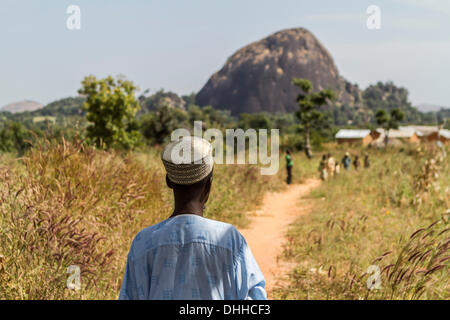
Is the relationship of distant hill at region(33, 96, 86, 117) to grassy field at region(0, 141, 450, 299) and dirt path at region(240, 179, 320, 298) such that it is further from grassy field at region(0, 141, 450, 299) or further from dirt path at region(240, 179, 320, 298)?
grassy field at region(0, 141, 450, 299)

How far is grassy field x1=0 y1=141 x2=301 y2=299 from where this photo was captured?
2.88 metres

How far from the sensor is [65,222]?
3.15m

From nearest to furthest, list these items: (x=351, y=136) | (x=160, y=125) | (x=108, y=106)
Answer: (x=108, y=106) → (x=160, y=125) → (x=351, y=136)

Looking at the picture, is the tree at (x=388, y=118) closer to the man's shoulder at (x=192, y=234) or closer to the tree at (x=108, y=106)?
the tree at (x=108, y=106)

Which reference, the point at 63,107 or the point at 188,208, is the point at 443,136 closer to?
the point at 188,208

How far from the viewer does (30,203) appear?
3.34m

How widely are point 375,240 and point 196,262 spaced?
14.9ft

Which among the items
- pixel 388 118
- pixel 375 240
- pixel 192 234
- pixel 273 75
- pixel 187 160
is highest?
pixel 273 75

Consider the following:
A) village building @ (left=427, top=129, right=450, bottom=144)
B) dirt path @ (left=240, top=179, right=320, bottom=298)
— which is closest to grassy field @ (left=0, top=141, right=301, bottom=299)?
dirt path @ (left=240, top=179, right=320, bottom=298)

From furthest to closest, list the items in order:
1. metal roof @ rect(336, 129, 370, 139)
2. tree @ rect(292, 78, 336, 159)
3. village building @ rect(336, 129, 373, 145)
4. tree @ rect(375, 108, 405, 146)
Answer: metal roof @ rect(336, 129, 370, 139) < village building @ rect(336, 129, 373, 145) < tree @ rect(375, 108, 405, 146) < tree @ rect(292, 78, 336, 159)

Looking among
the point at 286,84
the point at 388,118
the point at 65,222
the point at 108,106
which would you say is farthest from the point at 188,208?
the point at 286,84

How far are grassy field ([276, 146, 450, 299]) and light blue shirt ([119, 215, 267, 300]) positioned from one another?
1782 millimetres

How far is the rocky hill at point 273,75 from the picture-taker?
386 feet

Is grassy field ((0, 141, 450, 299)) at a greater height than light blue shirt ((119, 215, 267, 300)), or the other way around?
light blue shirt ((119, 215, 267, 300))
